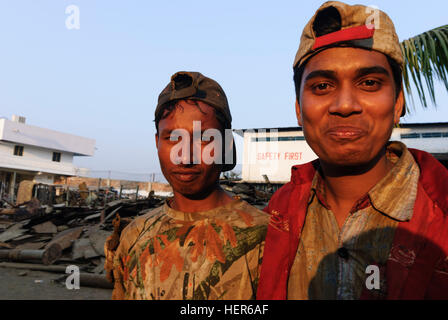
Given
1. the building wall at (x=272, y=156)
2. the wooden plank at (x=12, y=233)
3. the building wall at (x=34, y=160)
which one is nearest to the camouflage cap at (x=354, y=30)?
the wooden plank at (x=12, y=233)

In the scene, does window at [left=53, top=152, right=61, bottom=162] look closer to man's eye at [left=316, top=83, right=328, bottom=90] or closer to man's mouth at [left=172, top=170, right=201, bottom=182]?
man's mouth at [left=172, top=170, right=201, bottom=182]

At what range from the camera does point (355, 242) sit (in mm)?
1521

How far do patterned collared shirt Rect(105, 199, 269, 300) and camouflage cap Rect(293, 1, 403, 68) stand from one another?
1042mm

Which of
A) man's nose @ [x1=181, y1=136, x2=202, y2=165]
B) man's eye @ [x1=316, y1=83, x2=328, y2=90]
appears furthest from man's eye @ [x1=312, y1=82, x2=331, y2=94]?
man's nose @ [x1=181, y1=136, x2=202, y2=165]

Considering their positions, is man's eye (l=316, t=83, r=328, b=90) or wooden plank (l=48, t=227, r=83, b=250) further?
wooden plank (l=48, t=227, r=83, b=250)

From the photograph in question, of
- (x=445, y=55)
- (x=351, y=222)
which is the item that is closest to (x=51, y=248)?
(x=351, y=222)

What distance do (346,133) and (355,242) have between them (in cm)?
54

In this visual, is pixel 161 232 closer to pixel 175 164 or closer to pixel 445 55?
pixel 175 164

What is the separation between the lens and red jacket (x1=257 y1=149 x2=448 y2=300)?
1.29 meters

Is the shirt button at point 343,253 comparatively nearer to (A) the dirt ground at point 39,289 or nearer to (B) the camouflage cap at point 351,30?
(B) the camouflage cap at point 351,30

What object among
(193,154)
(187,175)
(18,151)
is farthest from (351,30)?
(18,151)

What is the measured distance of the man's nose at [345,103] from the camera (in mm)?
1438
